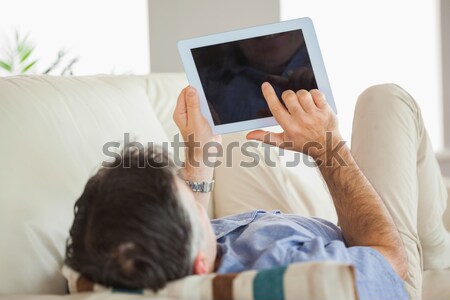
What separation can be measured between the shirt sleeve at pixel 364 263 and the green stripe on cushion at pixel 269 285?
169 millimetres

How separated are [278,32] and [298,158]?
78 centimetres

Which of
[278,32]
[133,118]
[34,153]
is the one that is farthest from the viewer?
[133,118]

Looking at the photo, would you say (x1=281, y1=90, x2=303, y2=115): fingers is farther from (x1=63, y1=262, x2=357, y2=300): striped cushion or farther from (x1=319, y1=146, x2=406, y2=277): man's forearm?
(x1=63, y1=262, x2=357, y2=300): striped cushion

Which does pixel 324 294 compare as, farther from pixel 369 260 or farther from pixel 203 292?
pixel 369 260

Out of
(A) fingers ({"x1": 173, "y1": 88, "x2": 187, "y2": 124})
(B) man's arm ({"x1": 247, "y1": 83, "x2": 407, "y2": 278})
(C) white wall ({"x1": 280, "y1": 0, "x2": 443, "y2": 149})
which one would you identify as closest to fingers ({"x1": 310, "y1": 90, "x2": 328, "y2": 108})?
(B) man's arm ({"x1": 247, "y1": 83, "x2": 407, "y2": 278})

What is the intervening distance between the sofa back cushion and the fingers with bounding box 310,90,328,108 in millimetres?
387

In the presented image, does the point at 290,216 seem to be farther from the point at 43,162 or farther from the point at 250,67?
the point at 43,162

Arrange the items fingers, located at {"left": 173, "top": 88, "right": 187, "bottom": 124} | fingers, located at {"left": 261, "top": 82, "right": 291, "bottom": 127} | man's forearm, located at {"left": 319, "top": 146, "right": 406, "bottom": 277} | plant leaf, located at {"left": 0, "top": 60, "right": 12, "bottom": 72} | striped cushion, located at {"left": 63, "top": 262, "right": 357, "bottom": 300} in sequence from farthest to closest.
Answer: plant leaf, located at {"left": 0, "top": 60, "right": 12, "bottom": 72}
fingers, located at {"left": 173, "top": 88, "right": 187, "bottom": 124}
fingers, located at {"left": 261, "top": 82, "right": 291, "bottom": 127}
man's forearm, located at {"left": 319, "top": 146, "right": 406, "bottom": 277}
striped cushion, located at {"left": 63, "top": 262, "right": 357, "bottom": 300}

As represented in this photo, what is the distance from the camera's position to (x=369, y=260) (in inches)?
39.6

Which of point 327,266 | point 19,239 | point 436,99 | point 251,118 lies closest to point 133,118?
point 251,118

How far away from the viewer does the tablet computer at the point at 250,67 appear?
4.05ft

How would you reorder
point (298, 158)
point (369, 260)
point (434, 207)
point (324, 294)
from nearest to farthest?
point (324, 294)
point (369, 260)
point (434, 207)
point (298, 158)

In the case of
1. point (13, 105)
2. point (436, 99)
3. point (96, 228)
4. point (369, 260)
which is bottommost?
point (436, 99)

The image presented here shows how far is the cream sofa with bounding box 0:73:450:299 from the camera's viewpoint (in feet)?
3.38
